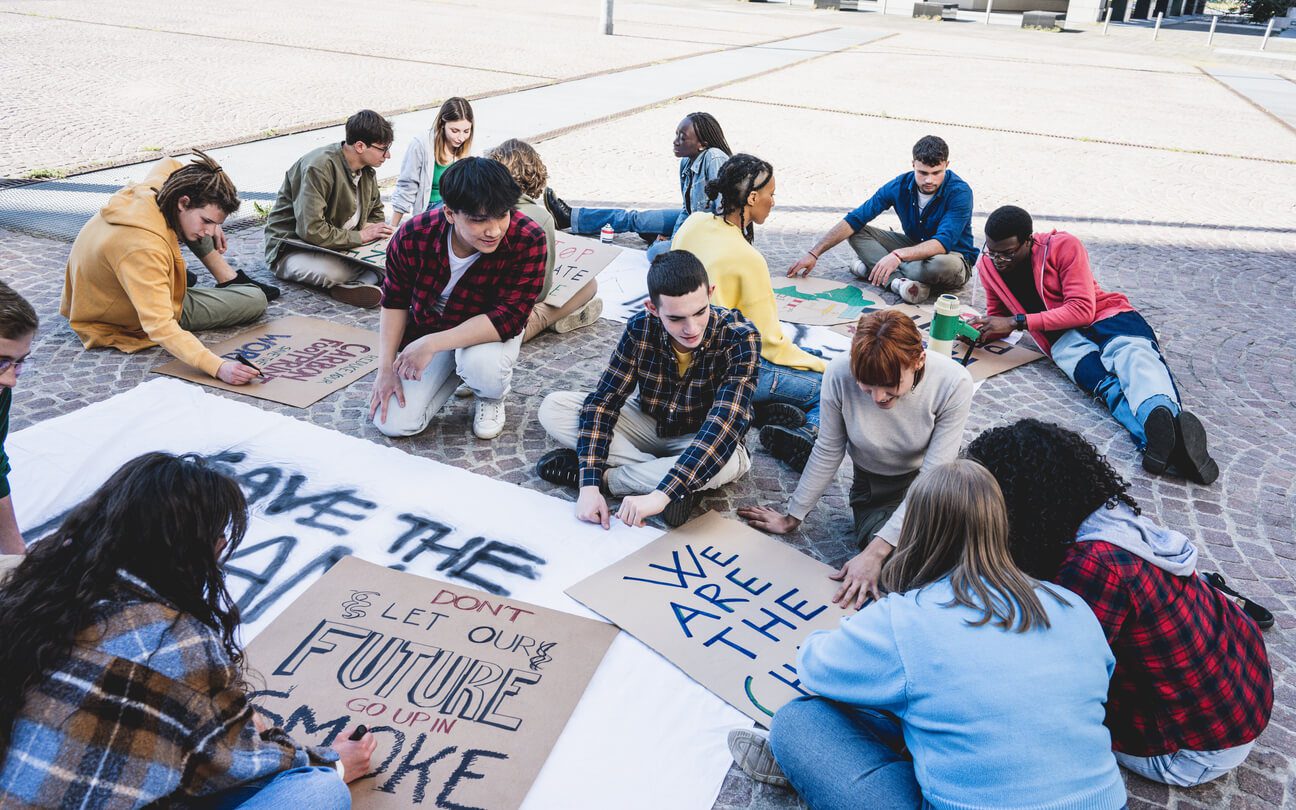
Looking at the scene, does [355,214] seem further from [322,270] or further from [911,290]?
[911,290]

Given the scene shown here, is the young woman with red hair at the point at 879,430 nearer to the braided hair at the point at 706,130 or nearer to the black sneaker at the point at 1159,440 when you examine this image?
the black sneaker at the point at 1159,440

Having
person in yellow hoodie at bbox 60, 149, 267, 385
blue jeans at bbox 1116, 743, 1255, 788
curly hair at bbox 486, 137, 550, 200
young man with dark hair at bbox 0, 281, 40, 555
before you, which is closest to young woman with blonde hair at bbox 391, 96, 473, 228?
curly hair at bbox 486, 137, 550, 200

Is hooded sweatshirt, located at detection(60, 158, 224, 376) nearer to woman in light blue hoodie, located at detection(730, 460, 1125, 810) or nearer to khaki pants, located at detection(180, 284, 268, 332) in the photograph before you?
khaki pants, located at detection(180, 284, 268, 332)

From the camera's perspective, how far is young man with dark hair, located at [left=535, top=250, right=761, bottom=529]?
298cm

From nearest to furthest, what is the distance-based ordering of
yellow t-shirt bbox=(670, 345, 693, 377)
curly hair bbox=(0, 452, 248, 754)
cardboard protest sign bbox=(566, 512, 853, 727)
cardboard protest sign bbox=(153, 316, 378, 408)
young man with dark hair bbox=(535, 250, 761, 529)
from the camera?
curly hair bbox=(0, 452, 248, 754)
cardboard protest sign bbox=(566, 512, 853, 727)
young man with dark hair bbox=(535, 250, 761, 529)
yellow t-shirt bbox=(670, 345, 693, 377)
cardboard protest sign bbox=(153, 316, 378, 408)

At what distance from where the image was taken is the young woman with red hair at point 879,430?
107 inches

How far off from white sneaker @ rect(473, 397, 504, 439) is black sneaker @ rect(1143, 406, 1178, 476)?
2.75 m

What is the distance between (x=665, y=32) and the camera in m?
19.7

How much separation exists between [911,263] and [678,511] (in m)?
3.25

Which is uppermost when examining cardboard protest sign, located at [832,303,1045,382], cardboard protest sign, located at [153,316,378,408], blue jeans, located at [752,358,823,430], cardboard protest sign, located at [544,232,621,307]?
cardboard protest sign, located at [544,232,621,307]

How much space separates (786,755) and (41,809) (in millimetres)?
1479

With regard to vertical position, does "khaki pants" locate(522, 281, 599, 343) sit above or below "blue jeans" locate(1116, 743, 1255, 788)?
above

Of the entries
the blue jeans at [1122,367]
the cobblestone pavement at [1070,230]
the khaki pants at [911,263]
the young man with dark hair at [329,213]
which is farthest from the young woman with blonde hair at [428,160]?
the blue jeans at [1122,367]

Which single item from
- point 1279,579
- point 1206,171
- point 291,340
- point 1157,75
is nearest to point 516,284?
point 291,340
